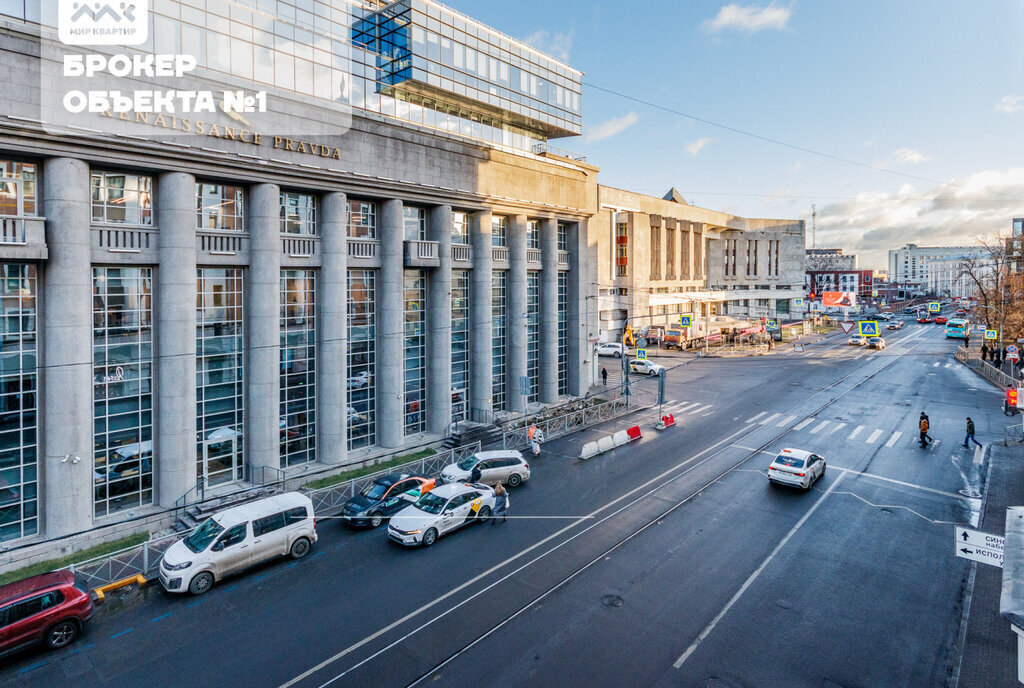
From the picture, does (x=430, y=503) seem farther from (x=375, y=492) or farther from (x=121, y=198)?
(x=121, y=198)

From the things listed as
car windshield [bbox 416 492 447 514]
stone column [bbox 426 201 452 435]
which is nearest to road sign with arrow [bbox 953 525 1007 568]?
car windshield [bbox 416 492 447 514]

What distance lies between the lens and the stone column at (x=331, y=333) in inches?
1059

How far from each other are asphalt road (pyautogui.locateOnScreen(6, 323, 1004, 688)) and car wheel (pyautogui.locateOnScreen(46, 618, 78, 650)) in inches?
11.6

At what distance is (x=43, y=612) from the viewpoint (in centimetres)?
1406

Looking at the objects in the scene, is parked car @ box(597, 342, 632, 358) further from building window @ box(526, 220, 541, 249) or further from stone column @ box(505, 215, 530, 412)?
stone column @ box(505, 215, 530, 412)

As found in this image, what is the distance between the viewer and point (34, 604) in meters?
14.0

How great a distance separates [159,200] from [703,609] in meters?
23.5

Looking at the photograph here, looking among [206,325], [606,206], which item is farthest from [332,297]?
[606,206]

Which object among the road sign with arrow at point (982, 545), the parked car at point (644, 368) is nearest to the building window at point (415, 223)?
the road sign with arrow at point (982, 545)

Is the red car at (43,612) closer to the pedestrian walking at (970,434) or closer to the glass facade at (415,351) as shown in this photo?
the glass facade at (415,351)

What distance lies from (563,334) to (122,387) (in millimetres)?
28128

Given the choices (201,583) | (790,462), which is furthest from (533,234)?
(201,583)

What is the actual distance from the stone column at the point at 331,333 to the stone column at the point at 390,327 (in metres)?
2.55

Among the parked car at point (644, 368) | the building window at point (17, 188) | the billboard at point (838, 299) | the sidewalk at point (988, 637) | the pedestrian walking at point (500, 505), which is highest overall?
the building window at point (17, 188)
